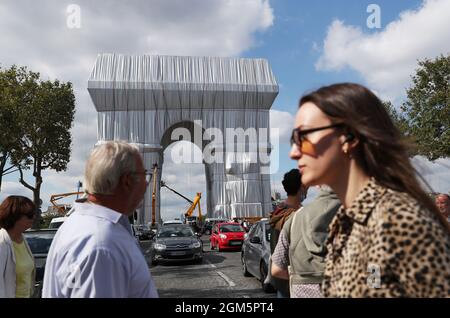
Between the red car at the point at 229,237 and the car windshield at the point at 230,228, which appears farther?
the car windshield at the point at 230,228

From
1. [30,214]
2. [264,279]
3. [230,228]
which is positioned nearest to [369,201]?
[30,214]

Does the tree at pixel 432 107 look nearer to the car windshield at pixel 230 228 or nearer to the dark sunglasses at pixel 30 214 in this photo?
the car windshield at pixel 230 228

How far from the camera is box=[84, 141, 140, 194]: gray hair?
5.98 feet

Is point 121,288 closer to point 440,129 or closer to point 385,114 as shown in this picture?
point 385,114

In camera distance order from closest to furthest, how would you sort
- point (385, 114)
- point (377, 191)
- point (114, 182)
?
point (377, 191), point (385, 114), point (114, 182)

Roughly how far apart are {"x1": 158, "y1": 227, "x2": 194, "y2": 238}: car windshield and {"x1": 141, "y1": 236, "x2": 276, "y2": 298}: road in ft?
3.75

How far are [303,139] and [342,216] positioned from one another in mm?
290

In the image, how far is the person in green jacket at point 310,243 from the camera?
287 centimetres

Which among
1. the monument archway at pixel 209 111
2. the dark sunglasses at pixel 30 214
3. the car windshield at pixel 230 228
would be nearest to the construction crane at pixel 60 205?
the monument archway at pixel 209 111

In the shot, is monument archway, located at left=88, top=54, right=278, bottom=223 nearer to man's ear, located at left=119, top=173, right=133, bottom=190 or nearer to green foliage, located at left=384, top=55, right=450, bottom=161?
green foliage, located at left=384, top=55, right=450, bottom=161

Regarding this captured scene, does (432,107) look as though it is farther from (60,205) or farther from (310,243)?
(60,205)

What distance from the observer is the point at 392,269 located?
1.19 metres
